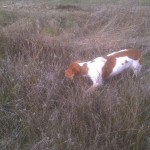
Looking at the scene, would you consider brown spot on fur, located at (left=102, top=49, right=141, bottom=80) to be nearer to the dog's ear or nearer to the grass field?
the grass field

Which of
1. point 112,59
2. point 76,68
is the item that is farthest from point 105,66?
point 76,68

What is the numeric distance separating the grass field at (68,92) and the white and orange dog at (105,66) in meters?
0.11

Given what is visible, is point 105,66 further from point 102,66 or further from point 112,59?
point 112,59

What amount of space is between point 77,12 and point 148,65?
296 cm

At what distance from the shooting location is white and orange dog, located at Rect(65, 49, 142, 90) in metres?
4.98

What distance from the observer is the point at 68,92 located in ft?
14.7

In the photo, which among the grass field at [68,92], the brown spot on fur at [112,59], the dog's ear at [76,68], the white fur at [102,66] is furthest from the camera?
the brown spot on fur at [112,59]

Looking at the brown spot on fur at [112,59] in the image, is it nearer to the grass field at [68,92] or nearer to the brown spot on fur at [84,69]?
the grass field at [68,92]

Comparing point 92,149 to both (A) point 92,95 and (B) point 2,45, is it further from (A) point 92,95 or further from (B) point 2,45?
(B) point 2,45

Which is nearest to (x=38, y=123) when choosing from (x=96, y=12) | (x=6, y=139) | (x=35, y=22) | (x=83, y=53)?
(x=6, y=139)

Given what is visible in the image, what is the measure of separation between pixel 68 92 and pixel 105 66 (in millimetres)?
937

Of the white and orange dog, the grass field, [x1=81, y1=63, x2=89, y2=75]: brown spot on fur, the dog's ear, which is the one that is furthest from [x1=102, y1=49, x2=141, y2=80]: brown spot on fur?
the dog's ear

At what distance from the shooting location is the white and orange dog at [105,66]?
4980 mm

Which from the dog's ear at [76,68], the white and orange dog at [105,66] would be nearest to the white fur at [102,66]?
the white and orange dog at [105,66]
